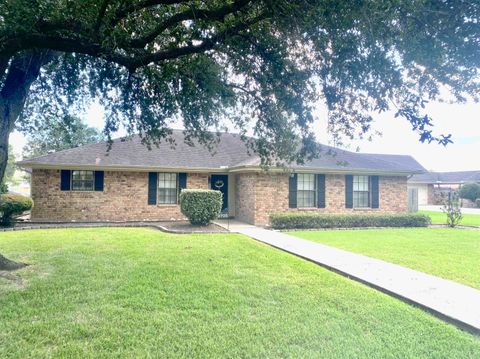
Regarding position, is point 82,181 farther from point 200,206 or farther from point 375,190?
point 375,190

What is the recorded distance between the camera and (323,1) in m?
4.36

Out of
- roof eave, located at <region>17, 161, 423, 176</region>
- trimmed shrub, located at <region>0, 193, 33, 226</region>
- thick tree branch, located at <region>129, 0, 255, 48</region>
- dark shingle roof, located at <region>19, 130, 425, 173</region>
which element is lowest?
trimmed shrub, located at <region>0, 193, 33, 226</region>

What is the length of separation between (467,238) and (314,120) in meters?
8.76

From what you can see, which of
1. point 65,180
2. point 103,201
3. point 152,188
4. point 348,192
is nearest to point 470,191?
point 348,192

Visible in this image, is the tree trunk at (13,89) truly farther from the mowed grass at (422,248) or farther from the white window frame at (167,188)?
the white window frame at (167,188)

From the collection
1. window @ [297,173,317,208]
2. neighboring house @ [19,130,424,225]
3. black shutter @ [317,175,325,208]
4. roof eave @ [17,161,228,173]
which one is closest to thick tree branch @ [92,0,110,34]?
neighboring house @ [19,130,424,225]

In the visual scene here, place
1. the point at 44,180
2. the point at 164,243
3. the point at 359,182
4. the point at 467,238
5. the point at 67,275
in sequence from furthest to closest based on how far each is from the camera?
the point at 359,182
the point at 44,180
the point at 467,238
the point at 164,243
the point at 67,275

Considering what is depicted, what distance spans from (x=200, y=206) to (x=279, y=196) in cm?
386

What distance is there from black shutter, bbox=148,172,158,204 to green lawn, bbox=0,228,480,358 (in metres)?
8.38

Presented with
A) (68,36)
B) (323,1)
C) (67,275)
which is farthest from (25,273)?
(323,1)

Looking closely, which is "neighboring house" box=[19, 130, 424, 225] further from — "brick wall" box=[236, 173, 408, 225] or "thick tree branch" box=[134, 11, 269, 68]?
"thick tree branch" box=[134, 11, 269, 68]

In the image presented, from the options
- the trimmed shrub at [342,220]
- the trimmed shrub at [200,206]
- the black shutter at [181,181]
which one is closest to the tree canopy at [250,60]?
the trimmed shrub at [200,206]

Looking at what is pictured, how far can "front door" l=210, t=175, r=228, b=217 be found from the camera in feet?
55.8

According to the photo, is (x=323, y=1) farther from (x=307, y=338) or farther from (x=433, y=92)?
(x=307, y=338)
